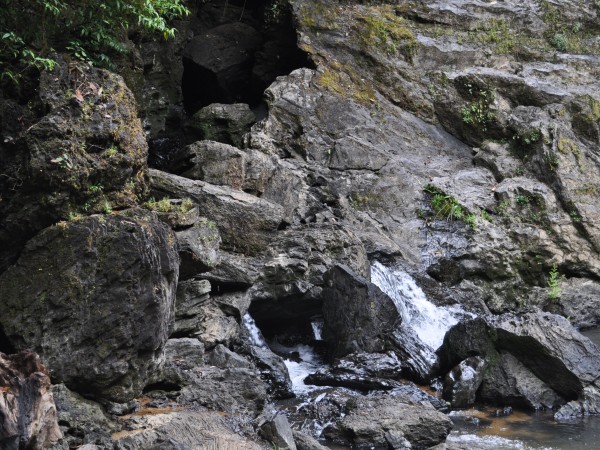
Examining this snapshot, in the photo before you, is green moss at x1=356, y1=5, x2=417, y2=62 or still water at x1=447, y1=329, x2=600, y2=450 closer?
still water at x1=447, y1=329, x2=600, y2=450

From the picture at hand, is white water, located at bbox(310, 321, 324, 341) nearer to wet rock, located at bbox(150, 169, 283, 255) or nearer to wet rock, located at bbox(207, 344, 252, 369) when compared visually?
wet rock, located at bbox(150, 169, 283, 255)

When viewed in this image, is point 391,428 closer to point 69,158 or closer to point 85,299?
point 85,299

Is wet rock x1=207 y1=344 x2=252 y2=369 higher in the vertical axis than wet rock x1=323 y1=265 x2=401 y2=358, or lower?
lower

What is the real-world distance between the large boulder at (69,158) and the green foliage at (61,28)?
1.22 feet

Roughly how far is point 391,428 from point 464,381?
238 centimetres

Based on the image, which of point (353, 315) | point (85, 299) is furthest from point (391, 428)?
point (85, 299)

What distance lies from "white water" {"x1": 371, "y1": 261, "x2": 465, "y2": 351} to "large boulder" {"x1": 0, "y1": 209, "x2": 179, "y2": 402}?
6.86m

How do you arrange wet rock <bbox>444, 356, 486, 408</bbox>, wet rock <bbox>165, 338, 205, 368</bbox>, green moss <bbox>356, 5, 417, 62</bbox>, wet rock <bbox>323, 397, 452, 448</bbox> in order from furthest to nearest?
1. green moss <bbox>356, 5, 417, 62</bbox>
2. wet rock <bbox>444, 356, 486, 408</bbox>
3. wet rock <bbox>165, 338, 205, 368</bbox>
4. wet rock <bbox>323, 397, 452, 448</bbox>

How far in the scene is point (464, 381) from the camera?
11.0 meters

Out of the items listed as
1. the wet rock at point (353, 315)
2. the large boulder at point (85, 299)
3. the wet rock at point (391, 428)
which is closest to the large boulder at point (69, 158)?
the large boulder at point (85, 299)

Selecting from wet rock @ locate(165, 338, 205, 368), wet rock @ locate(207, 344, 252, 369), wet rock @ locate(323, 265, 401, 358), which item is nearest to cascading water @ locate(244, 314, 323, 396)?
wet rock @ locate(323, 265, 401, 358)

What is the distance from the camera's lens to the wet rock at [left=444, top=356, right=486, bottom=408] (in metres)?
10.9

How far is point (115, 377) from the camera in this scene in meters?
7.79

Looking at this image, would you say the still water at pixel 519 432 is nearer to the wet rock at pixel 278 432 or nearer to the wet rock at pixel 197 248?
the wet rock at pixel 278 432
